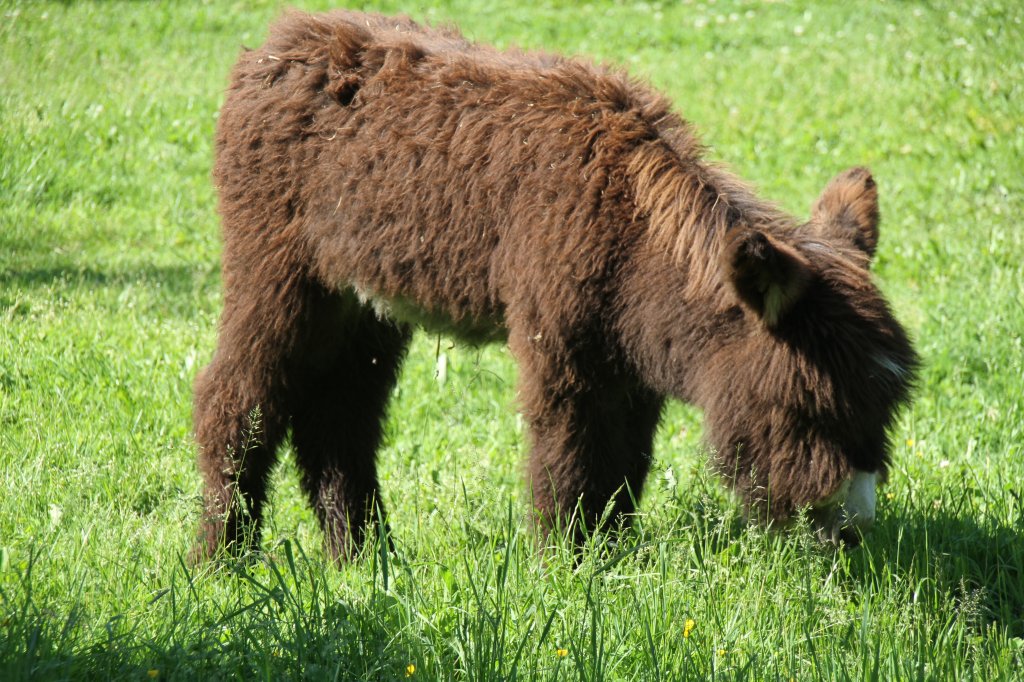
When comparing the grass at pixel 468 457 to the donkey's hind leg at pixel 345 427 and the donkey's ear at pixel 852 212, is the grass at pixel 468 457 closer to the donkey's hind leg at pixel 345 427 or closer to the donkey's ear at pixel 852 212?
the donkey's hind leg at pixel 345 427

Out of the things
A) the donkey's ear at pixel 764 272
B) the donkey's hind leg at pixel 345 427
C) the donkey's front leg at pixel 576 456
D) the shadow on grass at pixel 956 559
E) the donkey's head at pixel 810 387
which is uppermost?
the donkey's ear at pixel 764 272

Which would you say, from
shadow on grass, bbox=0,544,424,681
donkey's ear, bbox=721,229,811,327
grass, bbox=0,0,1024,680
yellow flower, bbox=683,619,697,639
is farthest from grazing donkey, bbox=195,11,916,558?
shadow on grass, bbox=0,544,424,681

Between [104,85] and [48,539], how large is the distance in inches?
359

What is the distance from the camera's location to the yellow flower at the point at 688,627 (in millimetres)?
3521

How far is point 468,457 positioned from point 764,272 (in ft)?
8.80

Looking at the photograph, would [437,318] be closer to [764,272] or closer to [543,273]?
[543,273]

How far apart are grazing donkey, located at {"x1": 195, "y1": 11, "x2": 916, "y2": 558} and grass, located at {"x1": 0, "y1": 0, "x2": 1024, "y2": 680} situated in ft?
0.88

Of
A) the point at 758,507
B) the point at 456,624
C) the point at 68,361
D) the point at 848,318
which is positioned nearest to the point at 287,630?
the point at 456,624

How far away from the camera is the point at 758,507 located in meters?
3.94

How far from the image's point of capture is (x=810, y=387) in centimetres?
372

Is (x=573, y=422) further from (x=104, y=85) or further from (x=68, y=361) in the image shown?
(x=104, y=85)

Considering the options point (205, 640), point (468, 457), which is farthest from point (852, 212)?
point (205, 640)

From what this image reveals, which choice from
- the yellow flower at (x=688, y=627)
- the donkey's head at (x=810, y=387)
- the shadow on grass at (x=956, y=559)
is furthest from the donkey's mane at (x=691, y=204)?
the shadow on grass at (x=956, y=559)

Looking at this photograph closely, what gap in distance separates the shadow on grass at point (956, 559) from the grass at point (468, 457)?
20 millimetres
